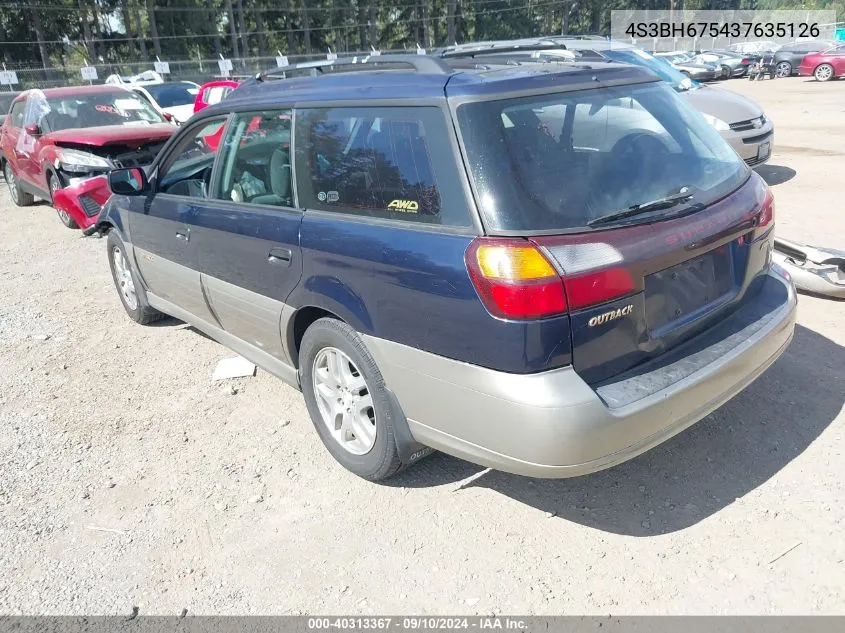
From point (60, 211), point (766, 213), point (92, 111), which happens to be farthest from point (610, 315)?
point (92, 111)

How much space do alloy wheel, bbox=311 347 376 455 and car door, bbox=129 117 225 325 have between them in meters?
1.26

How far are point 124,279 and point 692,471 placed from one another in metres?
4.53

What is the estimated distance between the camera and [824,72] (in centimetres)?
2727

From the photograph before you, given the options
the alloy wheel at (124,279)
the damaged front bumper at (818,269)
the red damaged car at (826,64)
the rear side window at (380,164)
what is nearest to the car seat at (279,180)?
the rear side window at (380,164)

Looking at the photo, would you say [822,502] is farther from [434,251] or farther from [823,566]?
[434,251]

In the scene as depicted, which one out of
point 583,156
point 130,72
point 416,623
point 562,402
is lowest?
point 416,623

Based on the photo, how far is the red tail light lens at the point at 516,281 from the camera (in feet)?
7.68

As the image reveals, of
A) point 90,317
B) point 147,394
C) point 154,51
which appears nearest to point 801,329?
point 147,394

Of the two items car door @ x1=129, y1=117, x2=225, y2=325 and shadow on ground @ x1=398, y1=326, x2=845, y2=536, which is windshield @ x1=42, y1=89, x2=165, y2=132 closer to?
car door @ x1=129, y1=117, x2=225, y2=325

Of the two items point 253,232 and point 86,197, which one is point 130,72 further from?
point 253,232

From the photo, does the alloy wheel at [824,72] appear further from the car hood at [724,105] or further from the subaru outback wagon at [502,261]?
the subaru outback wagon at [502,261]

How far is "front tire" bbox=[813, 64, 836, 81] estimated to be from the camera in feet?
88.5

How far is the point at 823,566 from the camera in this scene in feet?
8.27

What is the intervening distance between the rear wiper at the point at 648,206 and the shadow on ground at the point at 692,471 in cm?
128
